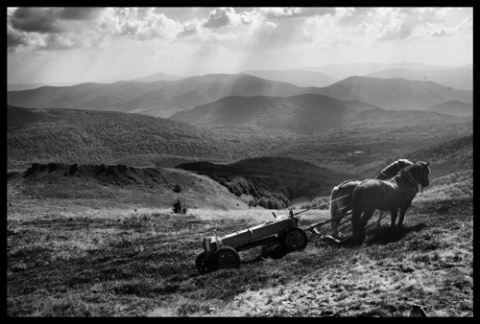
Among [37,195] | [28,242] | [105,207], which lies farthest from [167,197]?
[28,242]

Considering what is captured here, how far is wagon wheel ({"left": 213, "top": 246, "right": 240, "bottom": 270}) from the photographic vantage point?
1213cm

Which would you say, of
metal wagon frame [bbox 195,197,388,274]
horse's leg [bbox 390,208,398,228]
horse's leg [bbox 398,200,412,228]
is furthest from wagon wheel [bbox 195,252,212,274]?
horse's leg [bbox 398,200,412,228]

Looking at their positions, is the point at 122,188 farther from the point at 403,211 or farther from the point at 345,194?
the point at 403,211

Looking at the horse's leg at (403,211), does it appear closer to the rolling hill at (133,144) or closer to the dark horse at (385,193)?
the dark horse at (385,193)

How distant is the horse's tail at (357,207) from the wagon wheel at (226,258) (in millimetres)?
3683

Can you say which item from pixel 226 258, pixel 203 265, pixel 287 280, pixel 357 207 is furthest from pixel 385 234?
pixel 203 265

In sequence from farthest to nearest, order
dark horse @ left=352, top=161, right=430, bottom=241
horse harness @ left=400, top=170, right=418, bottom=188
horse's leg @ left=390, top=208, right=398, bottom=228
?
horse's leg @ left=390, top=208, right=398, bottom=228, horse harness @ left=400, top=170, right=418, bottom=188, dark horse @ left=352, top=161, right=430, bottom=241

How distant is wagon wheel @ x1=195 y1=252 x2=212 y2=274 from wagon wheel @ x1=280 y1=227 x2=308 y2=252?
245 centimetres

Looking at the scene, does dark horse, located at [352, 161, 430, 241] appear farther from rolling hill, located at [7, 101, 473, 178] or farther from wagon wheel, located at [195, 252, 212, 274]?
rolling hill, located at [7, 101, 473, 178]

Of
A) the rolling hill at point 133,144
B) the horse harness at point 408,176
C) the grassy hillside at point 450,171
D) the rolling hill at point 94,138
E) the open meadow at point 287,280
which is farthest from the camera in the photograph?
the rolling hill at point 94,138

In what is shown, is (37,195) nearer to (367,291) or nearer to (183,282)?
(183,282)

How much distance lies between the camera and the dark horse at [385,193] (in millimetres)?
11352

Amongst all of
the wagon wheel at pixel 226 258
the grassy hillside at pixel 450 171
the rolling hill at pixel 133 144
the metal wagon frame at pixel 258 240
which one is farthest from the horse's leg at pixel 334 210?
the rolling hill at pixel 133 144

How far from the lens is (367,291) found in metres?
10.4
